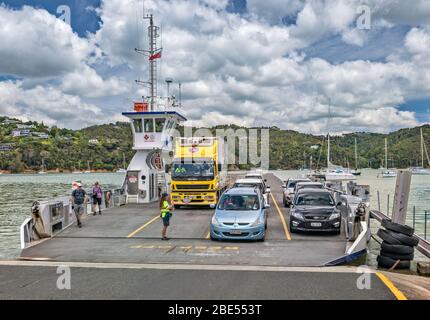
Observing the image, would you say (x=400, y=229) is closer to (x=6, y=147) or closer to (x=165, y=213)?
(x=165, y=213)

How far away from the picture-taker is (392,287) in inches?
330

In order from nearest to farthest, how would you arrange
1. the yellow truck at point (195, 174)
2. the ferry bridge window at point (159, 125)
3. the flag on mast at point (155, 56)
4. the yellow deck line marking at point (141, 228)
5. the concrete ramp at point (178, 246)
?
the concrete ramp at point (178, 246) < the yellow deck line marking at point (141, 228) < the yellow truck at point (195, 174) < the ferry bridge window at point (159, 125) < the flag on mast at point (155, 56)

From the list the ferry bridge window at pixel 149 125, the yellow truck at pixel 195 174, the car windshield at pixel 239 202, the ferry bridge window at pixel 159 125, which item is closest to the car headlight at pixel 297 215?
the car windshield at pixel 239 202

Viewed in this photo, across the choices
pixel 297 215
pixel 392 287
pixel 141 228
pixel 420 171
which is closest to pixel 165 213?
pixel 141 228

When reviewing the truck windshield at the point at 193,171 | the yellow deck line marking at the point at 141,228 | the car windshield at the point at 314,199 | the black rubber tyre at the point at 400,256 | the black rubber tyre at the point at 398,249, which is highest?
the truck windshield at the point at 193,171

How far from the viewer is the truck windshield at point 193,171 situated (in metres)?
22.6

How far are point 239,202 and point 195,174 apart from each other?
6.98 meters

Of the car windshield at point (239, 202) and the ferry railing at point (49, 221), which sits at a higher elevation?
the car windshield at point (239, 202)

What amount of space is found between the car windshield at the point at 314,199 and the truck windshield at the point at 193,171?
661 cm

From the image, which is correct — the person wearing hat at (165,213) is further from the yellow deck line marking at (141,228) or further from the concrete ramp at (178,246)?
the yellow deck line marking at (141,228)

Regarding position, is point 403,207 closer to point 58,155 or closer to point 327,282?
point 327,282

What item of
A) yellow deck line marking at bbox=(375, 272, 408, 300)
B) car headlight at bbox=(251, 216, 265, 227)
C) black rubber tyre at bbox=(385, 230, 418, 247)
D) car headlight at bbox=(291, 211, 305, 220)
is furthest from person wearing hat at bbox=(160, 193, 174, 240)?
yellow deck line marking at bbox=(375, 272, 408, 300)
